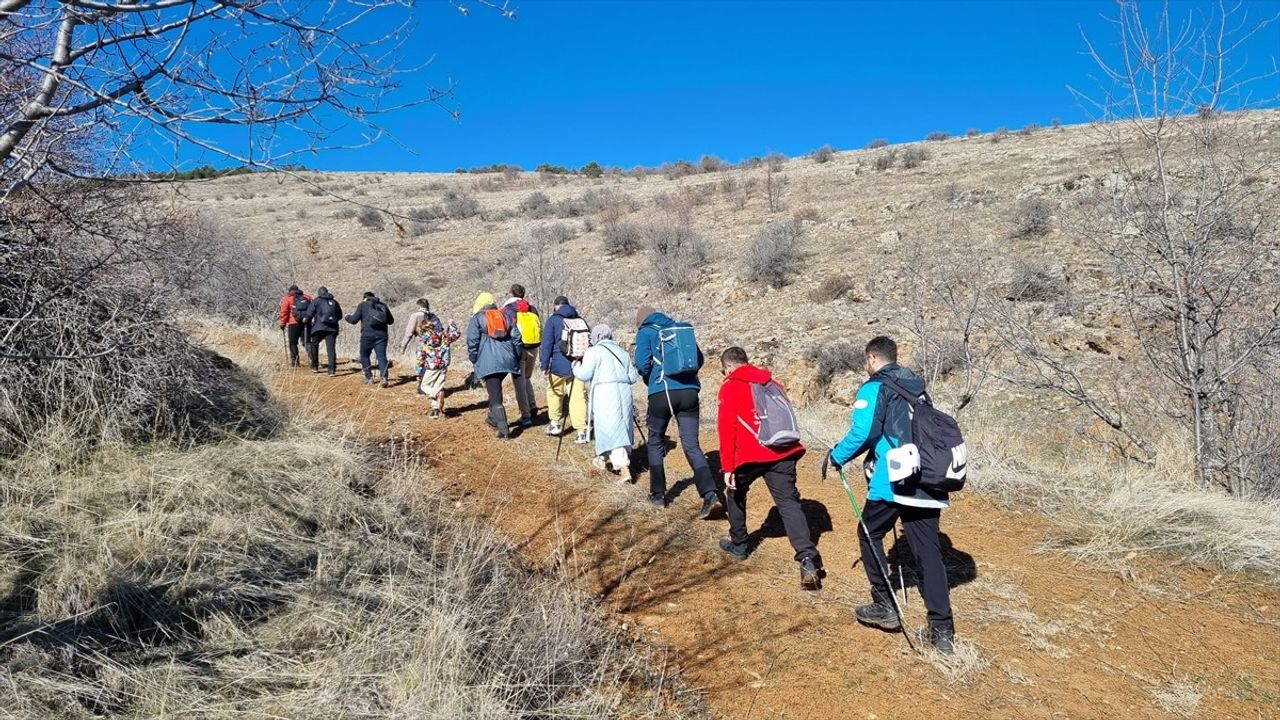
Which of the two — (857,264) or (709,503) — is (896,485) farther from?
(857,264)

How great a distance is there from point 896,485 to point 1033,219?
1485 cm

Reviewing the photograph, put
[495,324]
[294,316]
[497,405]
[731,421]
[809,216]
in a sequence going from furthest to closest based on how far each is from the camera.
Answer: [809,216]
[294,316]
[497,405]
[495,324]
[731,421]

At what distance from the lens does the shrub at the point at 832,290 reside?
16.2 meters

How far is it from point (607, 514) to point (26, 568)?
12.9 ft

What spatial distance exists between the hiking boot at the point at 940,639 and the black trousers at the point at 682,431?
2339 mm

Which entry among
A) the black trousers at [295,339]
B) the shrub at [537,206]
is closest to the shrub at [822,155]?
the shrub at [537,206]

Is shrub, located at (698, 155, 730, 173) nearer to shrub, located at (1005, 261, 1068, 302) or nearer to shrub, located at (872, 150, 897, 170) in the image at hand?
shrub, located at (872, 150, 897, 170)

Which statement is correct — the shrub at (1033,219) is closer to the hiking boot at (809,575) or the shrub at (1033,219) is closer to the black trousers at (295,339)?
the hiking boot at (809,575)

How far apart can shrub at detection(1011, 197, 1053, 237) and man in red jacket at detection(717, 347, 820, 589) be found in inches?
552

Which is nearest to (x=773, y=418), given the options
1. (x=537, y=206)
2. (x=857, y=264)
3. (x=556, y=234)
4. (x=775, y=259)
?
(x=857, y=264)

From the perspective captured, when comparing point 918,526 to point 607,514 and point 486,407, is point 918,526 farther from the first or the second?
point 486,407

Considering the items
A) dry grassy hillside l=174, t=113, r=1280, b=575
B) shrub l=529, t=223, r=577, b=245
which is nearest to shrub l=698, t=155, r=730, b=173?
dry grassy hillside l=174, t=113, r=1280, b=575

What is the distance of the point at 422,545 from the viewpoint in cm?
529

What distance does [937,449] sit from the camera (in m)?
3.82
